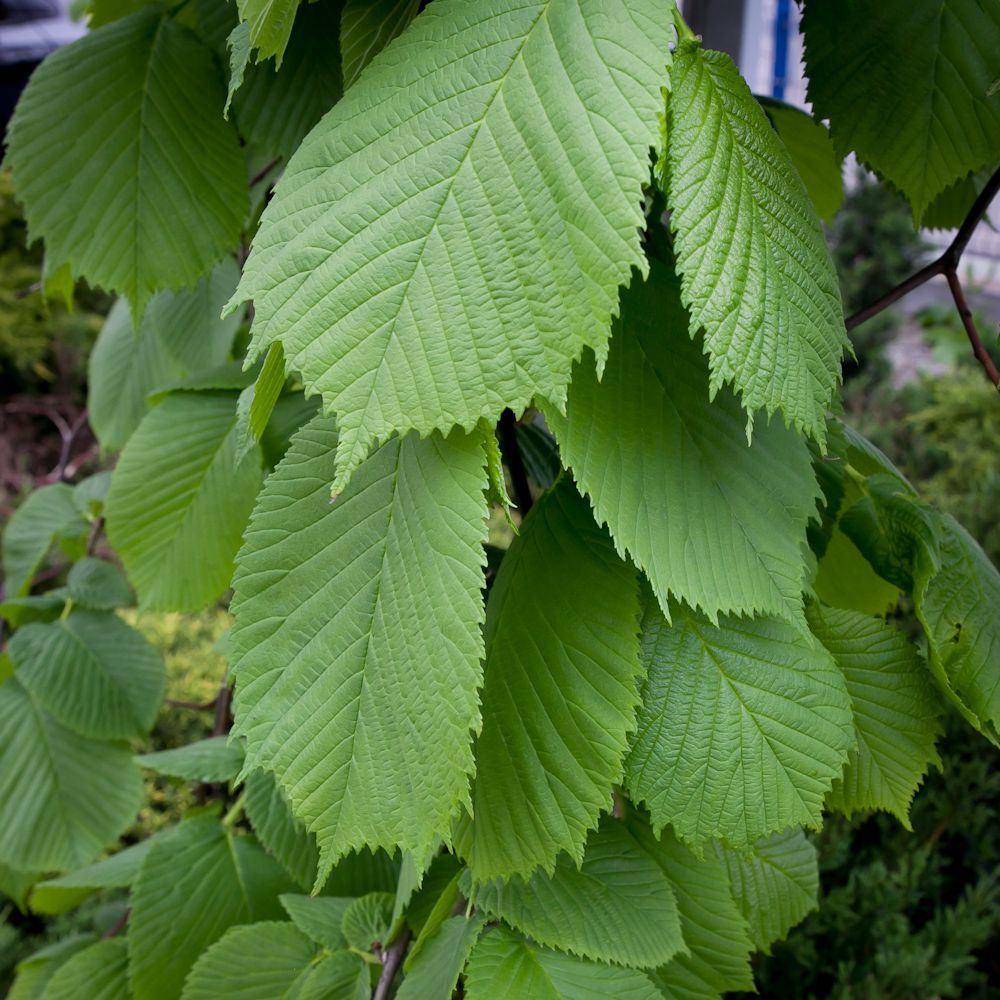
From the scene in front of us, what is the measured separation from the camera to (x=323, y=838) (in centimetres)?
37

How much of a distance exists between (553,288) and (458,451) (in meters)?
0.07

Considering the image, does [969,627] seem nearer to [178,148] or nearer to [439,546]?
[439,546]

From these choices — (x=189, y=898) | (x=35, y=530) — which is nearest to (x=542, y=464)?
(x=189, y=898)

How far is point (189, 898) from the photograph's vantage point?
2.39ft

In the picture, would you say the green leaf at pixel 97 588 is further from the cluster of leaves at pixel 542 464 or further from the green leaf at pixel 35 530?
the cluster of leaves at pixel 542 464

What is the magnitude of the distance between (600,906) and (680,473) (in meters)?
0.24

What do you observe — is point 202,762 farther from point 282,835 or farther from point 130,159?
point 130,159

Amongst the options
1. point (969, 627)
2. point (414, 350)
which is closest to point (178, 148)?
point (414, 350)

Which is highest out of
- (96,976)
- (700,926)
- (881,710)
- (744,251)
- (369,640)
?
(744,251)

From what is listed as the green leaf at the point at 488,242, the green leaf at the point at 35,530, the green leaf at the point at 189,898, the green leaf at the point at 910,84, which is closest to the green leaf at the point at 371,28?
the green leaf at the point at 488,242

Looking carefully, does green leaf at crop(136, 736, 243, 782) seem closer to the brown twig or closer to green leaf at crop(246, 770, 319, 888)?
green leaf at crop(246, 770, 319, 888)

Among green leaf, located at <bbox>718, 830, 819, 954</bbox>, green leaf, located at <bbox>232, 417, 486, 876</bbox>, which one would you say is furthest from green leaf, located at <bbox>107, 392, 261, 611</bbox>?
green leaf, located at <bbox>718, 830, 819, 954</bbox>

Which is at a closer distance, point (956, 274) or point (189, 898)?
point (956, 274)

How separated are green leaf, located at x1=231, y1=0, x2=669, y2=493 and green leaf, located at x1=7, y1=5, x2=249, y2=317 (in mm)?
290
